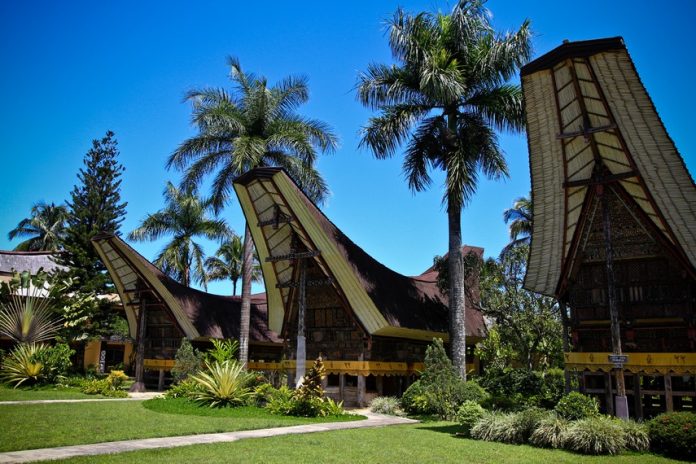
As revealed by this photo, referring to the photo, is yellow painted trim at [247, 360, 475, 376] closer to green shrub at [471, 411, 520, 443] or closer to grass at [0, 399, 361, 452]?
grass at [0, 399, 361, 452]

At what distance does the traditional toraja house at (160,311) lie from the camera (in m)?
29.4

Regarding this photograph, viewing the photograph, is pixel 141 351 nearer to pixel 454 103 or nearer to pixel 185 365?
pixel 185 365

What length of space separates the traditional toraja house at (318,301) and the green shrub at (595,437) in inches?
398

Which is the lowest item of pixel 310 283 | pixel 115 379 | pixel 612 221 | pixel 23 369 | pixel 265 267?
pixel 115 379

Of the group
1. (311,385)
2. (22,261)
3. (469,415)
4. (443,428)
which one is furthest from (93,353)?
(469,415)

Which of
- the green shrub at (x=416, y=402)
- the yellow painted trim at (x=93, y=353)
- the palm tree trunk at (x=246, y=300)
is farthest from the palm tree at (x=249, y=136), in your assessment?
the yellow painted trim at (x=93, y=353)

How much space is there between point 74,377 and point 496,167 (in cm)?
2176

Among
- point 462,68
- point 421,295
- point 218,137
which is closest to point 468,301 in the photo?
point 421,295

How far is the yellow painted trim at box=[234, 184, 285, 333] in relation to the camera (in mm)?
24728

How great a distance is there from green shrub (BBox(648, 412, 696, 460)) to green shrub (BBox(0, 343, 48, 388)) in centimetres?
2418

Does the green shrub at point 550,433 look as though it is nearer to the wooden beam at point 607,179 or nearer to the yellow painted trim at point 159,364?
the wooden beam at point 607,179

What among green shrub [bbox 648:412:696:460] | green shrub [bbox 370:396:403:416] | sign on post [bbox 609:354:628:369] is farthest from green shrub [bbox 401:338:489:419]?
green shrub [bbox 648:412:696:460]

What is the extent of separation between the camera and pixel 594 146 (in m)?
17.3

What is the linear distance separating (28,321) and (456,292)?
21061 millimetres
